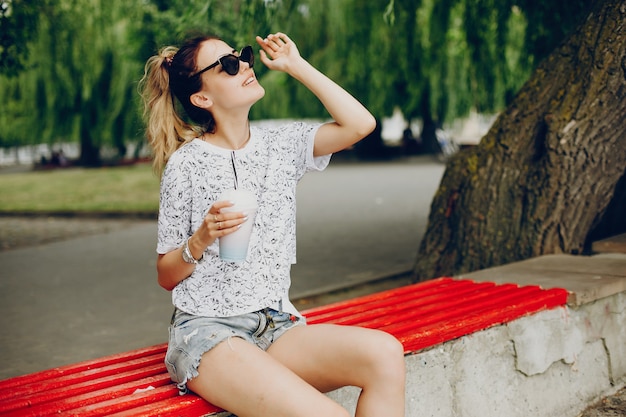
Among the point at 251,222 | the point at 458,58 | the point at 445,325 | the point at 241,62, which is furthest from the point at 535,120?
the point at 458,58

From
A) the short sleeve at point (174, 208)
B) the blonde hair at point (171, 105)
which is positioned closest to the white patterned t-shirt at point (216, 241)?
the short sleeve at point (174, 208)

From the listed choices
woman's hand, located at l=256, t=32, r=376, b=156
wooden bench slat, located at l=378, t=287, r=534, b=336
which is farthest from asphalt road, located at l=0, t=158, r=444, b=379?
woman's hand, located at l=256, t=32, r=376, b=156

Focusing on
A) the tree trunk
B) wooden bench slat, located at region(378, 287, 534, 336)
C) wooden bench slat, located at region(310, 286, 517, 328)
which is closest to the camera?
wooden bench slat, located at region(378, 287, 534, 336)

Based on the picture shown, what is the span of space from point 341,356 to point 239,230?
0.54 metres

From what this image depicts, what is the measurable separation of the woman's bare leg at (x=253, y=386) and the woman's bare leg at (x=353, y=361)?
0.47 ft

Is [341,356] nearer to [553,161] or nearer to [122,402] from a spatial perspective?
[122,402]

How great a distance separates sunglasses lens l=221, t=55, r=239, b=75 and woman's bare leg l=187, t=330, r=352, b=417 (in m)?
0.92

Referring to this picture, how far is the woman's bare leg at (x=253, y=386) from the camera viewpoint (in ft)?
7.09

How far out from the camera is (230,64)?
2543mm

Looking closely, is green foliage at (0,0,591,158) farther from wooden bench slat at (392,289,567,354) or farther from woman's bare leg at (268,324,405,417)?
woman's bare leg at (268,324,405,417)

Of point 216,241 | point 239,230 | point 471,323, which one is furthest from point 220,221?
point 471,323

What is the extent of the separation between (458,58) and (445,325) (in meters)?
16.3

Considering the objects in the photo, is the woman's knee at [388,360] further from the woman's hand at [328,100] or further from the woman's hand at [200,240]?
the woman's hand at [328,100]

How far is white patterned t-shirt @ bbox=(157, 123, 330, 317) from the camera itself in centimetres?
248
